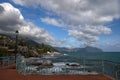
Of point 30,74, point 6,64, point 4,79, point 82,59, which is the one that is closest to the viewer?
point 4,79

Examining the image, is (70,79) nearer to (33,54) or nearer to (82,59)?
(82,59)

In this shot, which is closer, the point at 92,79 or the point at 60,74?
the point at 92,79

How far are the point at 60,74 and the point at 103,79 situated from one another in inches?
172

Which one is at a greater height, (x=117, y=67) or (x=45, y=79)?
(x=117, y=67)

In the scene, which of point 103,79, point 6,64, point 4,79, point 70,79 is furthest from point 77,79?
point 6,64

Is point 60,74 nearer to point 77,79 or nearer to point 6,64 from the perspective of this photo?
point 77,79

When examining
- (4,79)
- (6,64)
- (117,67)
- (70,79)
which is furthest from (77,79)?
(6,64)

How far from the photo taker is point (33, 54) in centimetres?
10688

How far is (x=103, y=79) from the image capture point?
615 inches

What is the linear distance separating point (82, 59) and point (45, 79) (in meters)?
6.02

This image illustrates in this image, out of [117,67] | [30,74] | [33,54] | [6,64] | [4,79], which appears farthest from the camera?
[33,54]

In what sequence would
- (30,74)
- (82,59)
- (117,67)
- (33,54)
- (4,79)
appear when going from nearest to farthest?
(117,67)
(4,79)
(30,74)
(82,59)
(33,54)

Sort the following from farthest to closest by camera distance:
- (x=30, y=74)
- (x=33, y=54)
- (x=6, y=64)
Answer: (x=33, y=54) < (x=6, y=64) < (x=30, y=74)

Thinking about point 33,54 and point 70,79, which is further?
point 33,54
